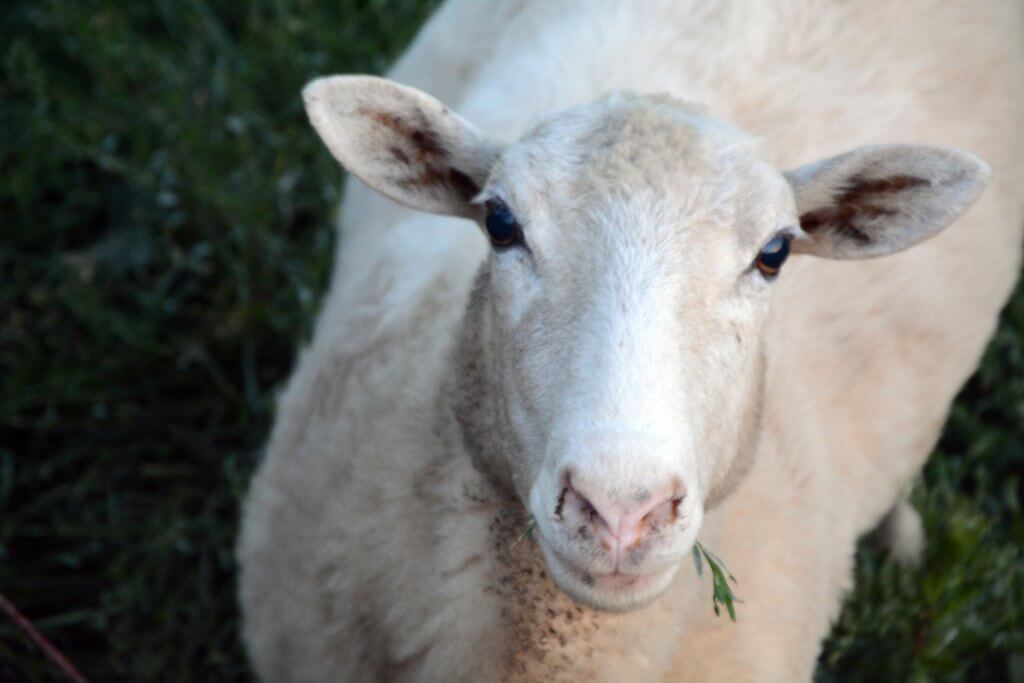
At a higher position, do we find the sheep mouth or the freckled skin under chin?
the sheep mouth

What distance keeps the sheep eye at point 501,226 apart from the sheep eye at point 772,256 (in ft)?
1.61

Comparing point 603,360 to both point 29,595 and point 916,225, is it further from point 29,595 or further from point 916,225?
point 29,595

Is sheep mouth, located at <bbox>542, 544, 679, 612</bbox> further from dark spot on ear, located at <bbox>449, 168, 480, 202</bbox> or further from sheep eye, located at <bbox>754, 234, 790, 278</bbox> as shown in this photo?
dark spot on ear, located at <bbox>449, 168, 480, 202</bbox>

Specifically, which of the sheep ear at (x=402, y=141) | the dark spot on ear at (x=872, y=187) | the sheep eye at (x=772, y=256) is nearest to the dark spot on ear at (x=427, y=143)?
the sheep ear at (x=402, y=141)

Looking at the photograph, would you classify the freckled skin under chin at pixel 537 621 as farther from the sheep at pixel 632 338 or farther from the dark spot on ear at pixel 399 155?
the dark spot on ear at pixel 399 155

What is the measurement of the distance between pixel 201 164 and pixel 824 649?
9.74 feet

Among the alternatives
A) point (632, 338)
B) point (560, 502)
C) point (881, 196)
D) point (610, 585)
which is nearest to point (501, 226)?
point (632, 338)

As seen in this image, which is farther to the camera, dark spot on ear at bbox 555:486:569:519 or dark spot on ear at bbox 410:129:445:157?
dark spot on ear at bbox 410:129:445:157

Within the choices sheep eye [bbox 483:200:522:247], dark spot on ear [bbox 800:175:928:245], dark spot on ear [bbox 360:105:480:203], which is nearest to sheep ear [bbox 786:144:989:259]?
dark spot on ear [bbox 800:175:928:245]

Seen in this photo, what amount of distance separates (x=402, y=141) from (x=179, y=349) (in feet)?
6.95

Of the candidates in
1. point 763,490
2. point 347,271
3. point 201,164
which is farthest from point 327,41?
point 763,490

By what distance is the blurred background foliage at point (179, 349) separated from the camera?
3.62 m

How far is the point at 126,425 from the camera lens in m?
4.14

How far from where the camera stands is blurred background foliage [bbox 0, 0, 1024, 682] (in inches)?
142
